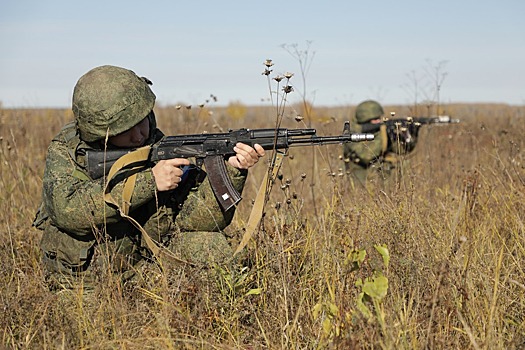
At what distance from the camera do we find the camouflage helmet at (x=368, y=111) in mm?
7797

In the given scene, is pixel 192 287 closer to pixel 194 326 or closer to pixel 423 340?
pixel 194 326

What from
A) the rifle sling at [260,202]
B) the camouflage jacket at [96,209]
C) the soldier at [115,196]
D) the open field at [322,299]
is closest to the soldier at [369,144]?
the open field at [322,299]

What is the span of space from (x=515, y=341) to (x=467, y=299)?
0.26m

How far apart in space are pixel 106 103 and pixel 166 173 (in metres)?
0.54

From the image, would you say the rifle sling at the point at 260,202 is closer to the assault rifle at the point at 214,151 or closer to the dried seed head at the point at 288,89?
the assault rifle at the point at 214,151

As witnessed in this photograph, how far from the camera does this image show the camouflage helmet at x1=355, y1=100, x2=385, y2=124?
780 centimetres

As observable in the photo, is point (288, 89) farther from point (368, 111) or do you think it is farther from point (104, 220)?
point (368, 111)

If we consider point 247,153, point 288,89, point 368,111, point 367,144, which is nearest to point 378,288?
point 288,89

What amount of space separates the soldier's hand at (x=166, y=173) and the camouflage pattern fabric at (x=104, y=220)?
4cm

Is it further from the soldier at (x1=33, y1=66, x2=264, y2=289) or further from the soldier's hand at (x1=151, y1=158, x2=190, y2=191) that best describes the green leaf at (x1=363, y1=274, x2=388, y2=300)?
the soldier's hand at (x1=151, y1=158, x2=190, y2=191)

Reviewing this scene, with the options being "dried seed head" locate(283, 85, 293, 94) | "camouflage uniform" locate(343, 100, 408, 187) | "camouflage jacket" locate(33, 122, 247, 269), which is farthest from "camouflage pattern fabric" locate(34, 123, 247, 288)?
"camouflage uniform" locate(343, 100, 408, 187)

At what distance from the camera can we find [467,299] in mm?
2736

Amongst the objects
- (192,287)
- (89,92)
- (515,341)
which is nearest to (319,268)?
(192,287)

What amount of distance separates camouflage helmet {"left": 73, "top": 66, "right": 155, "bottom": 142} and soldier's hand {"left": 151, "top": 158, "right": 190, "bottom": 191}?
0.32 meters
